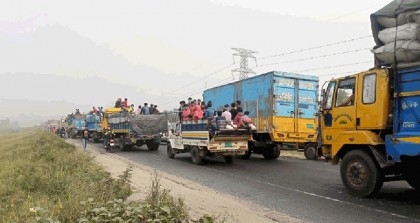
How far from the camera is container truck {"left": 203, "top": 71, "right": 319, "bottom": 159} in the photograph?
16.3 m

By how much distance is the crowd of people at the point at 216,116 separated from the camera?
14.4 m

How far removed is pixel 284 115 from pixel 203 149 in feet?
12.8

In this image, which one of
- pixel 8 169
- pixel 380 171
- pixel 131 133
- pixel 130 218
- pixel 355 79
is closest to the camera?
pixel 130 218

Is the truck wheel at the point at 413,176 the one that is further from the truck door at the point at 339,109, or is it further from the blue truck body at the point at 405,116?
the truck door at the point at 339,109

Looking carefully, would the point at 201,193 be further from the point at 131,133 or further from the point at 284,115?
the point at 131,133

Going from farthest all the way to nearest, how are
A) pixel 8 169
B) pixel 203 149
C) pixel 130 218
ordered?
pixel 203 149, pixel 8 169, pixel 130 218

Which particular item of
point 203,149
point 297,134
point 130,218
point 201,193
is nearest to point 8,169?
point 203,149

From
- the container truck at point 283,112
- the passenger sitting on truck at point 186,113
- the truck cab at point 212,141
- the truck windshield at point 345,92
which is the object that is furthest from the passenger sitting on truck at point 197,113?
the truck windshield at point 345,92

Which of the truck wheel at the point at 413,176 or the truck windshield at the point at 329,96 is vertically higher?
the truck windshield at the point at 329,96

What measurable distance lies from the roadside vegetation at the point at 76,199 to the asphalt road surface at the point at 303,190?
2205 mm

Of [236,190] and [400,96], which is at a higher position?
[400,96]

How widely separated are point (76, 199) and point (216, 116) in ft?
27.5

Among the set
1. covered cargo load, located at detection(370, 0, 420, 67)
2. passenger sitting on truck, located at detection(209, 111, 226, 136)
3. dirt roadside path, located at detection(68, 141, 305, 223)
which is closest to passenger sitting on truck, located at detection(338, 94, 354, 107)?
covered cargo load, located at detection(370, 0, 420, 67)

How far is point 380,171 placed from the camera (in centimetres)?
854
